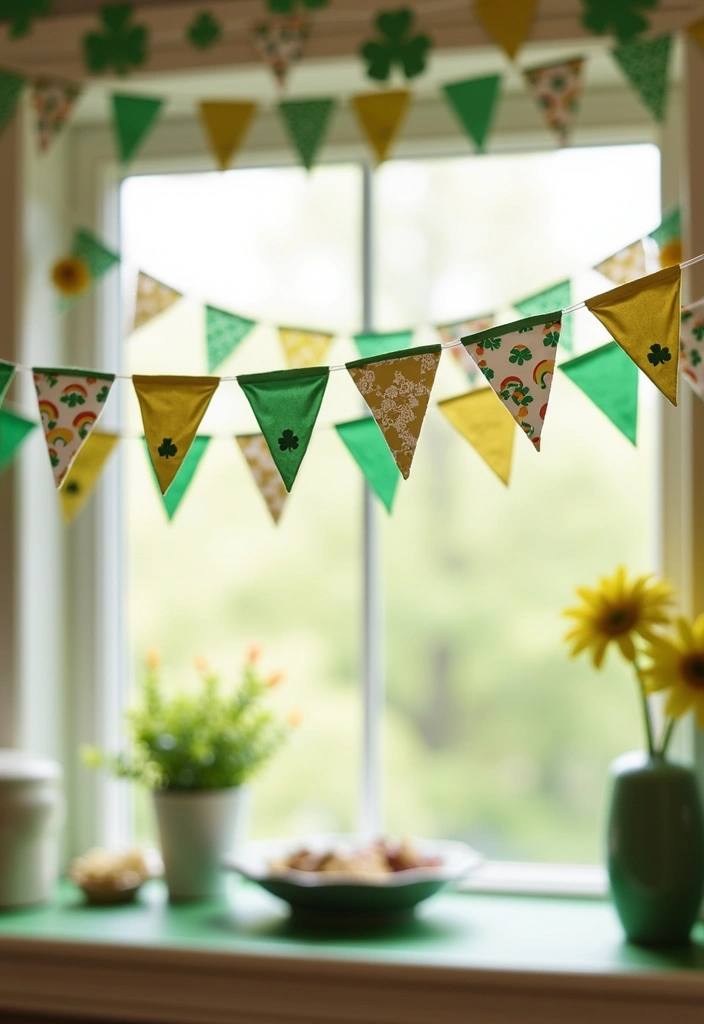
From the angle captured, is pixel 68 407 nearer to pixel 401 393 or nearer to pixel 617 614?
pixel 401 393

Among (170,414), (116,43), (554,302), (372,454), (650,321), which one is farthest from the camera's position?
(116,43)

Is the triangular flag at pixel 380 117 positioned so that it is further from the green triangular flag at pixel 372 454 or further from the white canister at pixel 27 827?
the white canister at pixel 27 827

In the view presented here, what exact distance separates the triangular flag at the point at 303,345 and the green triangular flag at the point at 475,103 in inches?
13.4

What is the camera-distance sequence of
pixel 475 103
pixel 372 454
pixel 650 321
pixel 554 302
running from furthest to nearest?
1. pixel 475 103
2. pixel 554 302
3. pixel 372 454
4. pixel 650 321

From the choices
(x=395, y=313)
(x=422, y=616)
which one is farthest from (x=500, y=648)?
(x=395, y=313)

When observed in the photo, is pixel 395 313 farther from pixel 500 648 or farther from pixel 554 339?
pixel 554 339

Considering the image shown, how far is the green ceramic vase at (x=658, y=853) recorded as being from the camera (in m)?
1.38

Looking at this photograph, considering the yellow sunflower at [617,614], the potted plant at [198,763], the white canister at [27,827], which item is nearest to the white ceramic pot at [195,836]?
the potted plant at [198,763]

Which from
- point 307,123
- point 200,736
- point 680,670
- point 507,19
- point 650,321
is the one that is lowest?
point 200,736

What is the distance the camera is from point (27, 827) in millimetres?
1574

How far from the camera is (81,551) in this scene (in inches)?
72.6

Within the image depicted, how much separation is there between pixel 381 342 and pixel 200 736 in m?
0.63

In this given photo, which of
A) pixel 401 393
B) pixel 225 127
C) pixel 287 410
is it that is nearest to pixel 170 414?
pixel 287 410

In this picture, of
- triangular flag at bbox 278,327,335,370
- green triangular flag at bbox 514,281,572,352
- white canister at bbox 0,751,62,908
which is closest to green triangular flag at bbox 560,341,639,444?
green triangular flag at bbox 514,281,572,352
